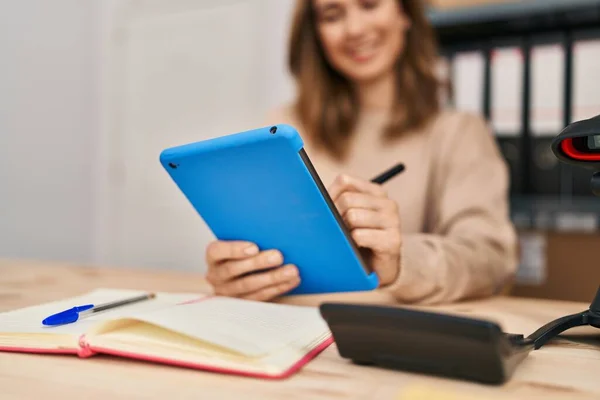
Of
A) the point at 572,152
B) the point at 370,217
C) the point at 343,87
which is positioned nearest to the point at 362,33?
the point at 343,87

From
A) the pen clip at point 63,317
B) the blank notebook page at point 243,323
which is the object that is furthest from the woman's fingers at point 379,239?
the pen clip at point 63,317

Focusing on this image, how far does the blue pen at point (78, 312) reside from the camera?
1.66ft

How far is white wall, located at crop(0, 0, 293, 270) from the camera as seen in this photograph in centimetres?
204

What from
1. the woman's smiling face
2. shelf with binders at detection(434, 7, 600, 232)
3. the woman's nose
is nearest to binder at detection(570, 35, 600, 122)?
shelf with binders at detection(434, 7, 600, 232)

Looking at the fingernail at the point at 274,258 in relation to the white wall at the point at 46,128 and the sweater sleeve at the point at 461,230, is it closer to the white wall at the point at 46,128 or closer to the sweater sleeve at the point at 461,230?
the sweater sleeve at the point at 461,230

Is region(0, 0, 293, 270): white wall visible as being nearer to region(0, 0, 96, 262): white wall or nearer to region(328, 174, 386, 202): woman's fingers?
region(0, 0, 96, 262): white wall

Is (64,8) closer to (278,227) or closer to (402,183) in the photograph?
(402,183)

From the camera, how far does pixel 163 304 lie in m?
0.62

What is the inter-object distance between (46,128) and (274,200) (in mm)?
1856

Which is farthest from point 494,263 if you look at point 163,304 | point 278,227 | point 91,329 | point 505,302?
point 91,329

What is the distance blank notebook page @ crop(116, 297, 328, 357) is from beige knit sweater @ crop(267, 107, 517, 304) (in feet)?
0.72

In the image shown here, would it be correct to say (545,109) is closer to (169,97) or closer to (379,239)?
(379,239)

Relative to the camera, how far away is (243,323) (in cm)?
49

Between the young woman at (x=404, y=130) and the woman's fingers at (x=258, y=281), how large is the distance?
0.76ft
